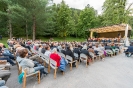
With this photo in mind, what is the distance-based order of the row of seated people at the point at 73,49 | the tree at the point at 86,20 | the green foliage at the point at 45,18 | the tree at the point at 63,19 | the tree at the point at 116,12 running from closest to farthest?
the row of seated people at the point at 73,49, the green foliage at the point at 45,18, the tree at the point at 116,12, the tree at the point at 63,19, the tree at the point at 86,20

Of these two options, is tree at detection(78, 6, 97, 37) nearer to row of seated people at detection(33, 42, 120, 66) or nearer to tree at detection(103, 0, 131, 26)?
tree at detection(103, 0, 131, 26)

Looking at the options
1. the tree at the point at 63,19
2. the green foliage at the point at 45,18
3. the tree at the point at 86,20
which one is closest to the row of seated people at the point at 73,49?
the green foliage at the point at 45,18

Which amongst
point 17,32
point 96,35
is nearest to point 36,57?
point 17,32

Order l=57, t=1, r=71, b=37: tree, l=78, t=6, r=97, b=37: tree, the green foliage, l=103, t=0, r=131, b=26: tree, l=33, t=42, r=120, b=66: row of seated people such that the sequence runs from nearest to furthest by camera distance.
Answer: l=33, t=42, r=120, b=66: row of seated people
the green foliage
l=103, t=0, r=131, b=26: tree
l=57, t=1, r=71, b=37: tree
l=78, t=6, r=97, b=37: tree

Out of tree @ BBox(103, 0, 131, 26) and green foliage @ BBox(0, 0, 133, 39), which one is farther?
tree @ BBox(103, 0, 131, 26)

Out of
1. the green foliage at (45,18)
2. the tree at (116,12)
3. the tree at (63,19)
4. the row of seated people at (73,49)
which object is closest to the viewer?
the row of seated people at (73,49)

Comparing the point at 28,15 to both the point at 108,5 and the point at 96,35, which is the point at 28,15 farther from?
the point at 96,35

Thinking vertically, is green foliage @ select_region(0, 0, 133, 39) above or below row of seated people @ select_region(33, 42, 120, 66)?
above

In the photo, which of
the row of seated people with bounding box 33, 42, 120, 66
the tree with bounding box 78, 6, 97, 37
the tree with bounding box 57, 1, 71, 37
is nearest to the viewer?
A: the row of seated people with bounding box 33, 42, 120, 66

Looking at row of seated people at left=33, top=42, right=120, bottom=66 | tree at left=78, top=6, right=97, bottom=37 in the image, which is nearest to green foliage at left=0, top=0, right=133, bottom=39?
tree at left=78, top=6, right=97, bottom=37

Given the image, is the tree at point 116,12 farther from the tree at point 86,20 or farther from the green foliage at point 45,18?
the tree at point 86,20

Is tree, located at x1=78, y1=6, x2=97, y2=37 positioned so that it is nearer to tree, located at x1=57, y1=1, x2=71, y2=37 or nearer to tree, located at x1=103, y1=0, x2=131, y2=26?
tree, located at x1=57, y1=1, x2=71, y2=37

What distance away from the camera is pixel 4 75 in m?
2.68

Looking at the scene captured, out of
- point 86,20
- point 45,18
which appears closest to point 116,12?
point 86,20
